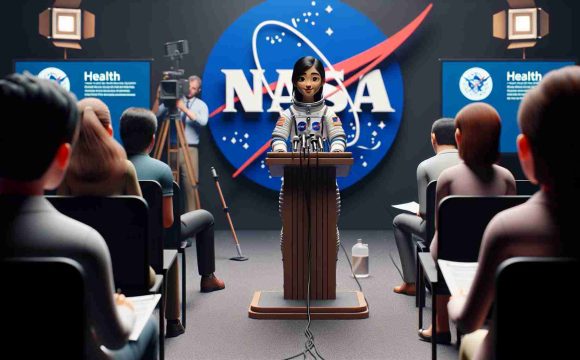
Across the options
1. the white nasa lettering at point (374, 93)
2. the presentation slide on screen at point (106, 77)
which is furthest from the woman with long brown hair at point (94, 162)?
the white nasa lettering at point (374, 93)

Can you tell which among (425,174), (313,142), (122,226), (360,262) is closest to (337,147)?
(313,142)

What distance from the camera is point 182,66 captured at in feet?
23.2

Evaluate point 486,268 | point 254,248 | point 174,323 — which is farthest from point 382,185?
point 486,268

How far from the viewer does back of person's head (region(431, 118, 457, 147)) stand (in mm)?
3666

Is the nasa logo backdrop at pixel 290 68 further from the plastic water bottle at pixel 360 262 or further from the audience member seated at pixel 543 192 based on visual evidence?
the audience member seated at pixel 543 192

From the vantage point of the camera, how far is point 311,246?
152 inches

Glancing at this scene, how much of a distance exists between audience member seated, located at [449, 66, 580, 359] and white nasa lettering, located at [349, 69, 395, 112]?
568cm

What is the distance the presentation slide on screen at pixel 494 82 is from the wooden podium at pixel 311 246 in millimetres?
3090

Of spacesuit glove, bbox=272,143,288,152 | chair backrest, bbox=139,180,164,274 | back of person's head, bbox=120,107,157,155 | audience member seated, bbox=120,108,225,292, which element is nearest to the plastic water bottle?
spacesuit glove, bbox=272,143,288,152

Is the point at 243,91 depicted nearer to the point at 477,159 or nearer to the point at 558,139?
the point at 477,159

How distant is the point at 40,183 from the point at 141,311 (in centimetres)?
43

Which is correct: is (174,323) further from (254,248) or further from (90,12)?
(90,12)

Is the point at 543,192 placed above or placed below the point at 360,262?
above

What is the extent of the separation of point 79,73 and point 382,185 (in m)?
3.59
